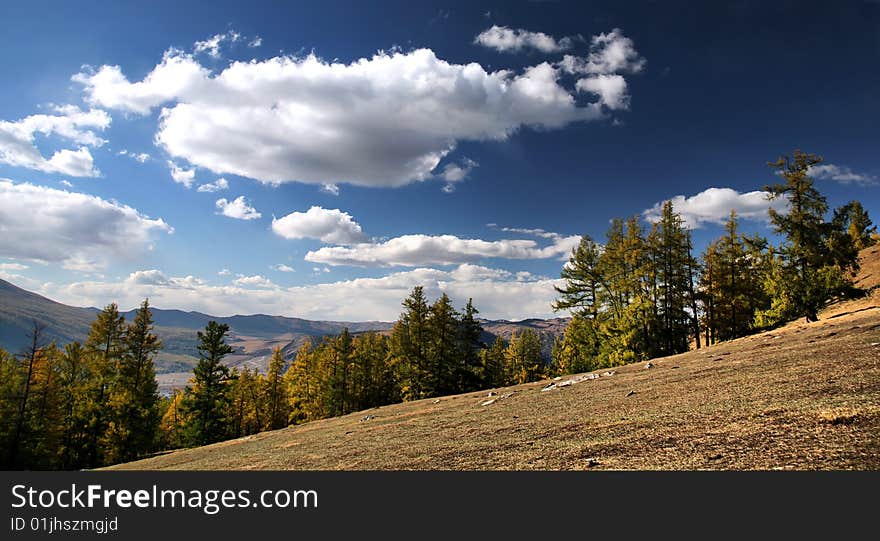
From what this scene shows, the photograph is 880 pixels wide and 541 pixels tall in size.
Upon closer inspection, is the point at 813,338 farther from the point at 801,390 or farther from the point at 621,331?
the point at 621,331

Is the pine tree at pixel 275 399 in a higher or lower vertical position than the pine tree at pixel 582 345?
lower

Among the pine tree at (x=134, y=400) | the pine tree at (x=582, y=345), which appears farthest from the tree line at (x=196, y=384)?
the pine tree at (x=582, y=345)

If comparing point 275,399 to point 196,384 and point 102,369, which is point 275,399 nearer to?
point 196,384

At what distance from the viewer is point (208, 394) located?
52969 mm

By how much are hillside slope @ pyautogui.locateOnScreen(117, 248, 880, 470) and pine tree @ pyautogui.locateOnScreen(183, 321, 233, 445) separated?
112 feet

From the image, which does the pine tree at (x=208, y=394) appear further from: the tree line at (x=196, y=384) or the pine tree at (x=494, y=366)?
the pine tree at (x=494, y=366)

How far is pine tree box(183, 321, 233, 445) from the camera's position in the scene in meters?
51.3

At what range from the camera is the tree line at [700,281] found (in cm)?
3744

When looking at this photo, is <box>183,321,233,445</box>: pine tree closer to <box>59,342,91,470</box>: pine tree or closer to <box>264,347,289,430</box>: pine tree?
<box>59,342,91,470</box>: pine tree

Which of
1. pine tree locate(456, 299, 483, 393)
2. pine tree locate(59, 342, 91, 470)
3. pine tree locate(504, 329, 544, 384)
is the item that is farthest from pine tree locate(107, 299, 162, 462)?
pine tree locate(504, 329, 544, 384)

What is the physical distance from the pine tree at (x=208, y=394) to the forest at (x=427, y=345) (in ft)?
0.47
